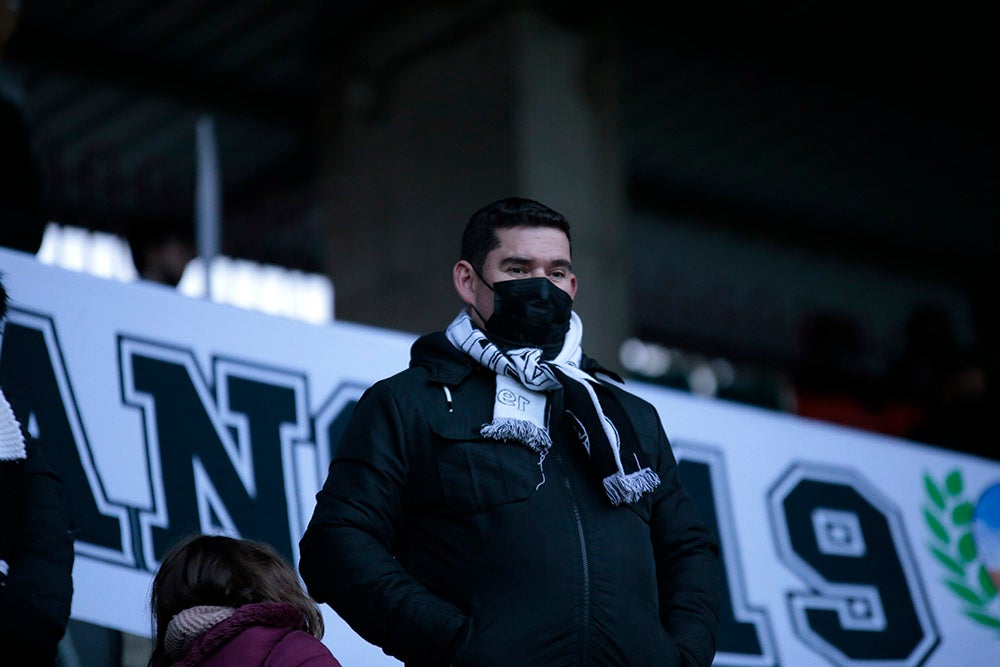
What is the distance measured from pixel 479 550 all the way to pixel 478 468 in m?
0.17

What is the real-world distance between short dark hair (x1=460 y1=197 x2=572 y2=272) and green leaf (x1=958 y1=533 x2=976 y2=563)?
287 centimetres

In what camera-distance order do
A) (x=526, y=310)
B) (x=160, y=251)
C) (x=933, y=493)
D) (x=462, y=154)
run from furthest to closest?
(x=462, y=154), (x=933, y=493), (x=160, y=251), (x=526, y=310)

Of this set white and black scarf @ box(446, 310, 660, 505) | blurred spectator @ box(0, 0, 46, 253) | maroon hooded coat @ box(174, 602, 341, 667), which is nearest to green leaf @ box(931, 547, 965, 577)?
white and black scarf @ box(446, 310, 660, 505)

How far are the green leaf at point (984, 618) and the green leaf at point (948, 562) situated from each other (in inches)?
5.7

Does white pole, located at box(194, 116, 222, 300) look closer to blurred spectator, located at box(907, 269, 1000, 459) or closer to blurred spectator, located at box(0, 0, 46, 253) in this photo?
blurred spectator, located at box(0, 0, 46, 253)

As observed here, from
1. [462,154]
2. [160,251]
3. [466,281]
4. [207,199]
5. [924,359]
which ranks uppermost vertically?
[462,154]

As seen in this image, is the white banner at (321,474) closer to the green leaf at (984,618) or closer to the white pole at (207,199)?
the green leaf at (984,618)

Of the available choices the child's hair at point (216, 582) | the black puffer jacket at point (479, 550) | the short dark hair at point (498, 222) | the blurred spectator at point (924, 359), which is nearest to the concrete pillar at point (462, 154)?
the blurred spectator at point (924, 359)

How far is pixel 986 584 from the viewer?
5.25 m

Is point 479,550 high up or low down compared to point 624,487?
down

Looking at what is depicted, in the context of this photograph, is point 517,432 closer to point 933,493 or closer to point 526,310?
point 526,310

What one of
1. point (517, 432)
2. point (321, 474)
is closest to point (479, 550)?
point (517, 432)

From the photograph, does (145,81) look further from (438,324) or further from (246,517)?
(246,517)

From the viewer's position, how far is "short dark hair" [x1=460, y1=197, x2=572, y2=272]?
10.1ft
